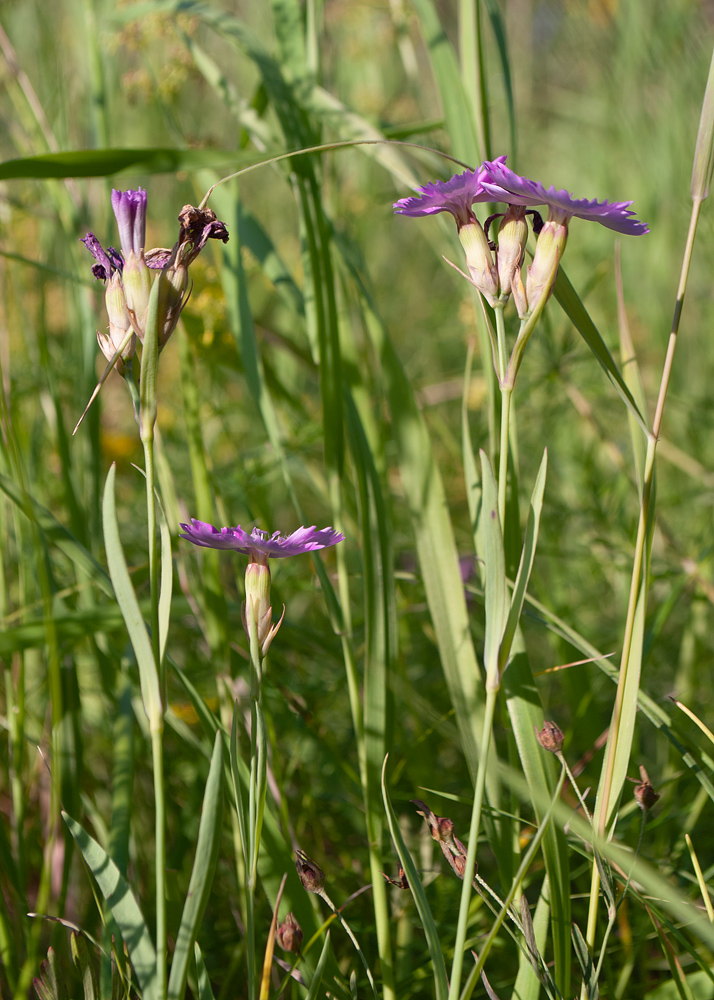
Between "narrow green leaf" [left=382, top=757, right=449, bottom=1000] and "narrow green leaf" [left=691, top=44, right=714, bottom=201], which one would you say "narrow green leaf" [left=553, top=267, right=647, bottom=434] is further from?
"narrow green leaf" [left=382, top=757, right=449, bottom=1000]

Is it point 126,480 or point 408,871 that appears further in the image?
point 126,480

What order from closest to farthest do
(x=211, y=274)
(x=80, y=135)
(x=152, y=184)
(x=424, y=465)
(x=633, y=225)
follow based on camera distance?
(x=633, y=225), (x=424, y=465), (x=211, y=274), (x=80, y=135), (x=152, y=184)

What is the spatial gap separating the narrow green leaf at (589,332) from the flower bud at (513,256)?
0.14ft

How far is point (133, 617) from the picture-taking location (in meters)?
0.38

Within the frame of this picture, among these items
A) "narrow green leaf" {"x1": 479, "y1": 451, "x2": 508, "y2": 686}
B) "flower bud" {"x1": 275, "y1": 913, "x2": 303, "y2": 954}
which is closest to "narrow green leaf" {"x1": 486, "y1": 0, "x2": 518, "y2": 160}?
"narrow green leaf" {"x1": 479, "y1": 451, "x2": 508, "y2": 686}

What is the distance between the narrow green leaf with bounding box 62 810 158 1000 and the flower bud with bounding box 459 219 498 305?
1.19ft

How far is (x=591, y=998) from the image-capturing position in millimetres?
405

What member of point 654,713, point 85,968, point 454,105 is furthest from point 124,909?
point 454,105

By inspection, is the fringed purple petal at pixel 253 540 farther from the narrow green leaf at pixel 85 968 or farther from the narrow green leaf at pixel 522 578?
the narrow green leaf at pixel 85 968

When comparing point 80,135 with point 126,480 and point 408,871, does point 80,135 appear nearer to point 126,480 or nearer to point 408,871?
point 126,480

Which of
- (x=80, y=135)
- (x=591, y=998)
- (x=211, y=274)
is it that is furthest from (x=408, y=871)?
(x=80, y=135)

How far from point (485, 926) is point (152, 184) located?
7.72 feet

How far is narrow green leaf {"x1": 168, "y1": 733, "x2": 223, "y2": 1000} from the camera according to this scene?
14.6 inches

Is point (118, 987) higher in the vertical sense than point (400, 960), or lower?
higher
